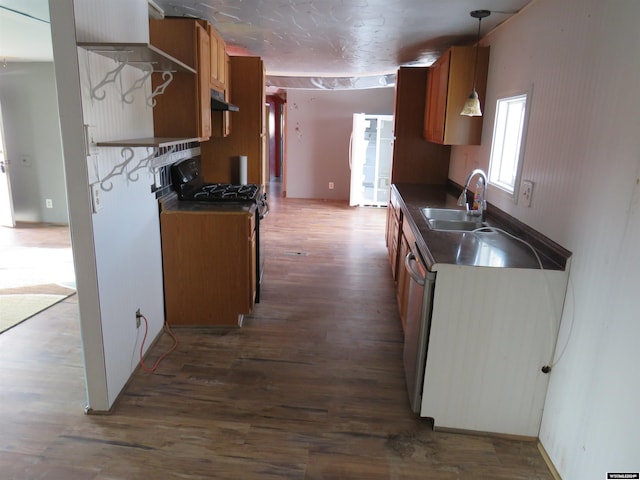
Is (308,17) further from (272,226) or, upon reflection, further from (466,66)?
(272,226)

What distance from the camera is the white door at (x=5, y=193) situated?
5801mm

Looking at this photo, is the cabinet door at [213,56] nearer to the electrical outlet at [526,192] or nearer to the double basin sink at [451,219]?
the double basin sink at [451,219]

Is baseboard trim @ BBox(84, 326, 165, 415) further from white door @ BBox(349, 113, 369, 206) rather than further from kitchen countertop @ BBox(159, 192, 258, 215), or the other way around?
white door @ BBox(349, 113, 369, 206)

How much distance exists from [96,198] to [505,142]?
278 cm

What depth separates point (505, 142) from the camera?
10.8ft

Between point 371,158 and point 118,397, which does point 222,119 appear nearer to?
point 118,397

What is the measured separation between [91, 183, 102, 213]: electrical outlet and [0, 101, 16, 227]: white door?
4.83 m

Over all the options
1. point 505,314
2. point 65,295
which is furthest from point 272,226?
point 505,314

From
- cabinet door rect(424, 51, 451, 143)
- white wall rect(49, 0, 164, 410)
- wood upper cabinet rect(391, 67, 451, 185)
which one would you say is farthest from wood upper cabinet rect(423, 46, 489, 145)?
white wall rect(49, 0, 164, 410)

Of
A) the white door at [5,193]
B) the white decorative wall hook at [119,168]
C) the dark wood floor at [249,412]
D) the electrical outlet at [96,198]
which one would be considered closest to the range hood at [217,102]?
the white decorative wall hook at [119,168]

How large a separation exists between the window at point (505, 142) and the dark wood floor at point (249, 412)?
4.43 ft

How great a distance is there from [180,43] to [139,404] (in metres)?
2.26

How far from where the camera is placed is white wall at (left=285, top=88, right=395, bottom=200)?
8.19 meters

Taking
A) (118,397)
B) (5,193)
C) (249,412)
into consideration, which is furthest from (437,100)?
(5,193)
